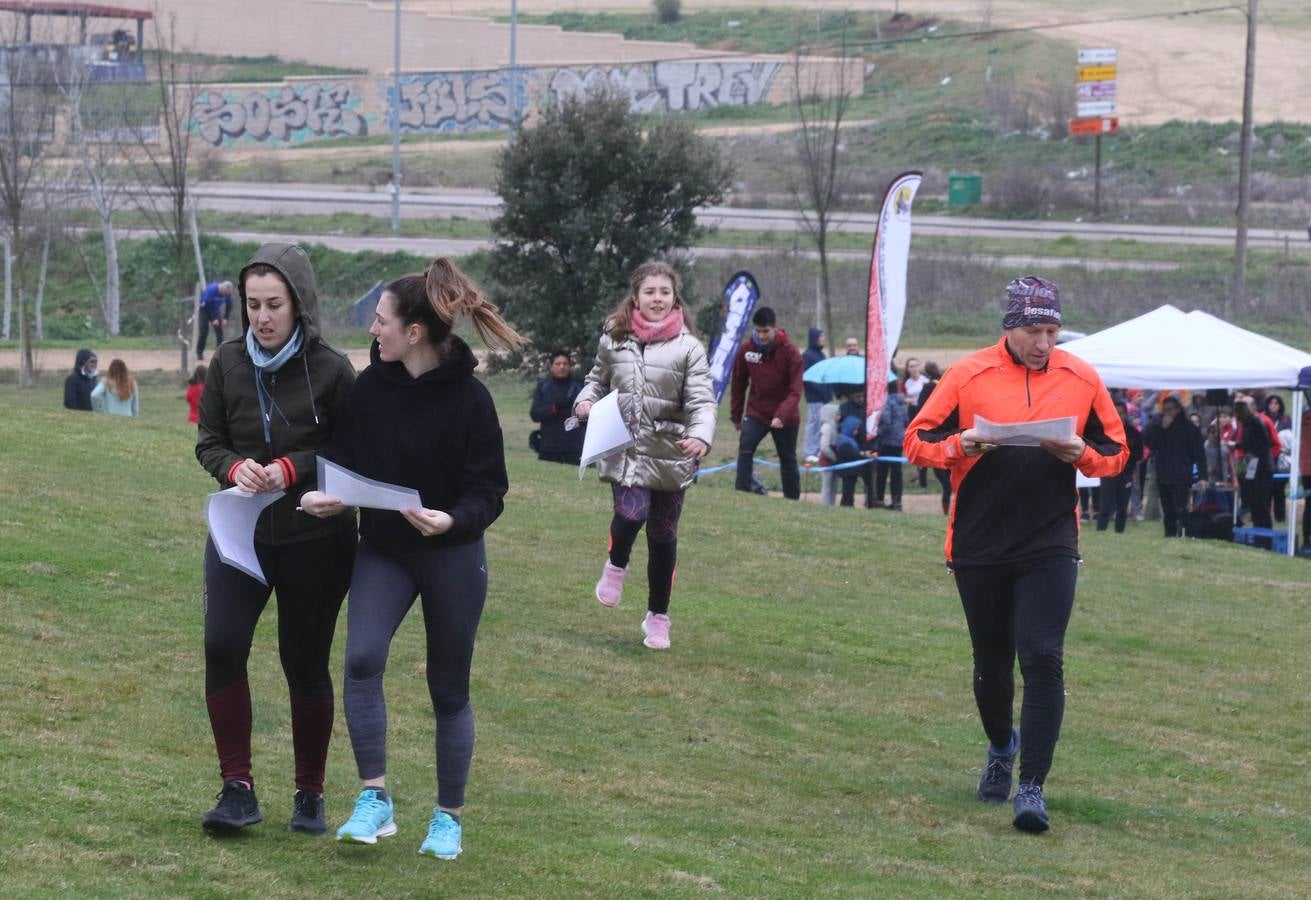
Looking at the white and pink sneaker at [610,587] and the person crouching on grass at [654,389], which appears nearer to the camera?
the person crouching on grass at [654,389]

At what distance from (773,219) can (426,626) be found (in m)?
45.0

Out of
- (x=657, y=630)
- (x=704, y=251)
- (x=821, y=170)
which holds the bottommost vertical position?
(x=657, y=630)

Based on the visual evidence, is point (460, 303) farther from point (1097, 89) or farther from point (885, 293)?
point (1097, 89)

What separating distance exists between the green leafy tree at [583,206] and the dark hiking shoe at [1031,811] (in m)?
17.0

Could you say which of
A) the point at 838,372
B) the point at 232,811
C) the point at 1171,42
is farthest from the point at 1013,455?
the point at 1171,42

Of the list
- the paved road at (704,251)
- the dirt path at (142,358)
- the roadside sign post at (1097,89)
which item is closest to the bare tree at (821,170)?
the paved road at (704,251)

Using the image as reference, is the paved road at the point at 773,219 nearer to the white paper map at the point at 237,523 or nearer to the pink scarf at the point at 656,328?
the pink scarf at the point at 656,328

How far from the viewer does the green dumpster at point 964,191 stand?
52750 millimetres

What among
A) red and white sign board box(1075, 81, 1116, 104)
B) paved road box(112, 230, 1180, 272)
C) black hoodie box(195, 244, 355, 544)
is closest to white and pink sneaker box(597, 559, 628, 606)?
black hoodie box(195, 244, 355, 544)

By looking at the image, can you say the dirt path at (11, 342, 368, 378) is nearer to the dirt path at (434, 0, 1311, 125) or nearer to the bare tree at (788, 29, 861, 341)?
the bare tree at (788, 29, 861, 341)

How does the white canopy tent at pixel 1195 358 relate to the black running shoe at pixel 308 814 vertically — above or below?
above

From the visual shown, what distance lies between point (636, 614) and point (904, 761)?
3003 millimetres

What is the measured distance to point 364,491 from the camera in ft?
15.9

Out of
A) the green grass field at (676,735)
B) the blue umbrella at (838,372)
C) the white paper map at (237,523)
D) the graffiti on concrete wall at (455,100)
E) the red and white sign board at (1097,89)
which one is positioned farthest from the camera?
the graffiti on concrete wall at (455,100)
